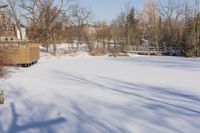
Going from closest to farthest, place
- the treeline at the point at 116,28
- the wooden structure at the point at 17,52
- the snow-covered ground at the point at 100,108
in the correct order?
1. the snow-covered ground at the point at 100,108
2. the wooden structure at the point at 17,52
3. the treeline at the point at 116,28

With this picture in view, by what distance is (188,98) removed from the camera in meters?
7.85

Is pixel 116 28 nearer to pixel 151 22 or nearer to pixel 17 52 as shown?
pixel 151 22

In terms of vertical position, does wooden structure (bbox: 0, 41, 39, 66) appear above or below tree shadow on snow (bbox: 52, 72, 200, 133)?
above

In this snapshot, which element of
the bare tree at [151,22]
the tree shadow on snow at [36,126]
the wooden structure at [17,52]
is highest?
the bare tree at [151,22]

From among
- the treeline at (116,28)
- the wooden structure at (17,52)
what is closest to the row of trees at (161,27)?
the treeline at (116,28)

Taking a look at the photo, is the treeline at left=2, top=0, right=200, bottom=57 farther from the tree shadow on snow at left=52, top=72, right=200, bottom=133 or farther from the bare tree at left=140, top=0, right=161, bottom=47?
the tree shadow on snow at left=52, top=72, right=200, bottom=133

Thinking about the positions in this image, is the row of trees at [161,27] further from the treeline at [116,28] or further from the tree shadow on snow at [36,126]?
the tree shadow on snow at [36,126]

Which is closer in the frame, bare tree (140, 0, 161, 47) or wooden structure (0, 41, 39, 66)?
wooden structure (0, 41, 39, 66)

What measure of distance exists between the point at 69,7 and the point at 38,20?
3954 mm

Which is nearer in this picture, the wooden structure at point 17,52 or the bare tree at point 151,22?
the wooden structure at point 17,52

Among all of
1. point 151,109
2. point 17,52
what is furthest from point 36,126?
point 17,52

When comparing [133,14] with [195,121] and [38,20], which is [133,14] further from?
[195,121]

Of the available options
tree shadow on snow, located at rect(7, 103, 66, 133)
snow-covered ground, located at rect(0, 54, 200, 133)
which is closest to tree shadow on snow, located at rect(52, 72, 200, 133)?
snow-covered ground, located at rect(0, 54, 200, 133)

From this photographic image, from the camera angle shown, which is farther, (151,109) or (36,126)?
(151,109)
